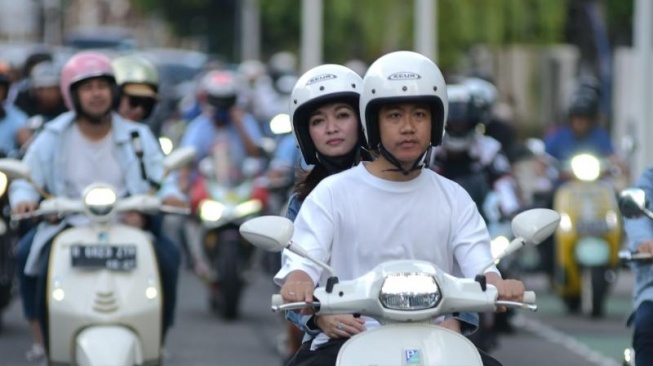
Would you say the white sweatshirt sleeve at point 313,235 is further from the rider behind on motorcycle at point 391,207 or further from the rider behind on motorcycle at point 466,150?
the rider behind on motorcycle at point 466,150

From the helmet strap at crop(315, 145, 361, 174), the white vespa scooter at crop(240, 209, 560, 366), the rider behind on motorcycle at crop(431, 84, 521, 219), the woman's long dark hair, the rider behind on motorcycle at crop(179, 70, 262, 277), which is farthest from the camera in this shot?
the rider behind on motorcycle at crop(179, 70, 262, 277)

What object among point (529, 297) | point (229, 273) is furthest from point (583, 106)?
point (529, 297)

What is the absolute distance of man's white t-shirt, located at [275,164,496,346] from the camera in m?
6.64

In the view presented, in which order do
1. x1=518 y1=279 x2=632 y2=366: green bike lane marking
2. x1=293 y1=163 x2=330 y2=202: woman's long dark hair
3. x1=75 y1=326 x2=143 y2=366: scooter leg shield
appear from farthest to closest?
x1=518 y1=279 x2=632 y2=366: green bike lane marking, x1=75 y1=326 x2=143 y2=366: scooter leg shield, x1=293 y1=163 x2=330 y2=202: woman's long dark hair

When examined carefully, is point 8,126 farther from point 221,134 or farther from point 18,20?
point 18,20

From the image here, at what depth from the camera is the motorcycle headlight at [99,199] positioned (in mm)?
9734

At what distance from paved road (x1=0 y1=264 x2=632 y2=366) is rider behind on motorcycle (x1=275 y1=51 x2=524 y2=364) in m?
6.82

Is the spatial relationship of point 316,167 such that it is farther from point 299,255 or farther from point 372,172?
point 299,255

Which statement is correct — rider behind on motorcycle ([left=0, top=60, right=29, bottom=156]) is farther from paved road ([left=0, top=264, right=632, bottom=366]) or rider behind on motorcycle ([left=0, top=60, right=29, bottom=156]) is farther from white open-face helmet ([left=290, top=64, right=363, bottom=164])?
white open-face helmet ([left=290, top=64, right=363, bottom=164])

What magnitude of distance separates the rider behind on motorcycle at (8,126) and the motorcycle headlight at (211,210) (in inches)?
63.9

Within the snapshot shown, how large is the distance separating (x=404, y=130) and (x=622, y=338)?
899 centimetres

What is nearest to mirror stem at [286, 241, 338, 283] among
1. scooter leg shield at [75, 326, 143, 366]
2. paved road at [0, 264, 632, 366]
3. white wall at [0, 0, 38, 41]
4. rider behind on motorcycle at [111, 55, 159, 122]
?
scooter leg shield at [75, 326, 143, 366]

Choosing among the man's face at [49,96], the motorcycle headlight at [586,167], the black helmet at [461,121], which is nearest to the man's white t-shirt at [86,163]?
the black helmet at [461,121]

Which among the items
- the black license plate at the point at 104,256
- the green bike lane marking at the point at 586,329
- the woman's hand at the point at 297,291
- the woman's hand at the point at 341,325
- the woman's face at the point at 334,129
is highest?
the woman's face at the point at 334,129
